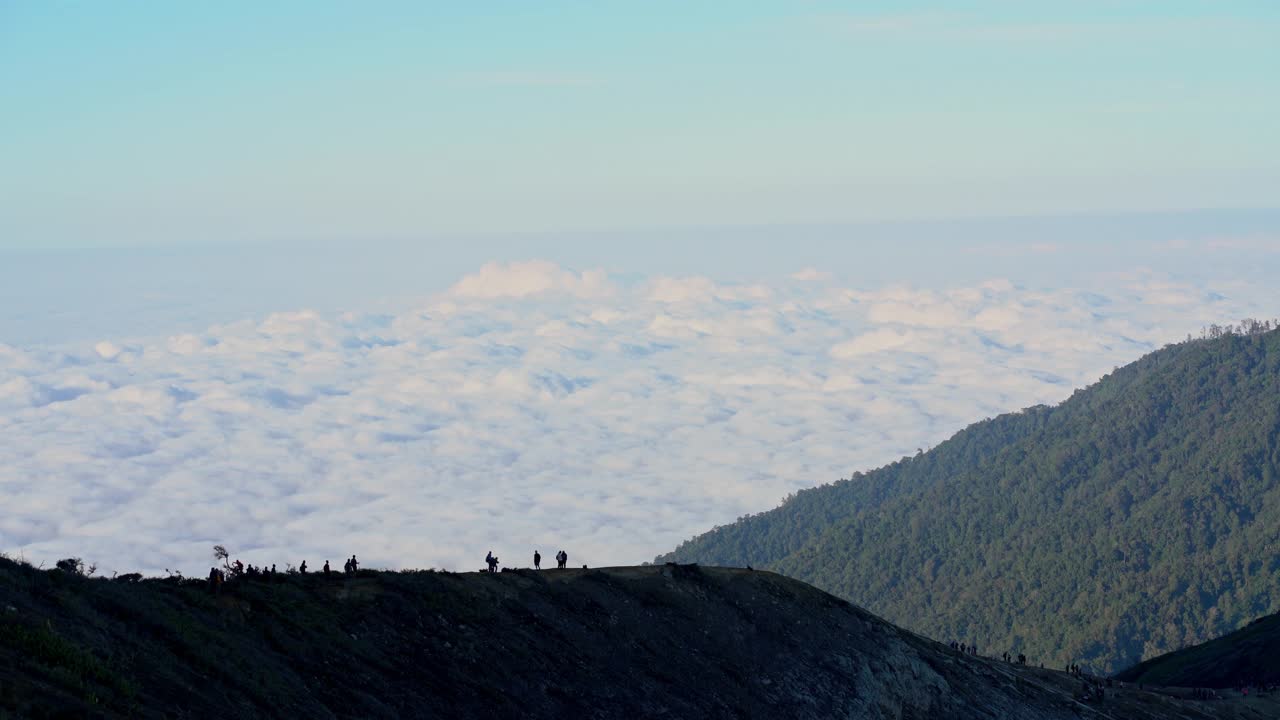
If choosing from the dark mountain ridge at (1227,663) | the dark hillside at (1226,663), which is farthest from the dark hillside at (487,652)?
the dark mountain ridge at (1227,663)

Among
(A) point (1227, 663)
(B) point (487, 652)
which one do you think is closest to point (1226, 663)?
(A) point (1227, 663)

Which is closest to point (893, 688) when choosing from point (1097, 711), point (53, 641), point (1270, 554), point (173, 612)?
point (1097, 711)

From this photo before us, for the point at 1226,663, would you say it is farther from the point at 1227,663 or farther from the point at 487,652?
the point at 487,652

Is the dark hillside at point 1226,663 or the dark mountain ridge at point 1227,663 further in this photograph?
the dark hillside at point 1226,663

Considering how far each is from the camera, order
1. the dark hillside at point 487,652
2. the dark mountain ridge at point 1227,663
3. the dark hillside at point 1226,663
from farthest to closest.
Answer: the dark hillside at point 1226,663, the dark mountain ridge at point 1227,663, the dark hillside at point 487,652

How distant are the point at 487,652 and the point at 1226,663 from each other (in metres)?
87.2

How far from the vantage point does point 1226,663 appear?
337 ft

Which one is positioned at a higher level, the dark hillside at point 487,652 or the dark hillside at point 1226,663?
the dark hillside at point 487,652

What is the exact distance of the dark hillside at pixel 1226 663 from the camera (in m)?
96.8

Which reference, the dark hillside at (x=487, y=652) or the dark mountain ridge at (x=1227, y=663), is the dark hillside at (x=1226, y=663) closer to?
the dark mountain ridge at (x=1227, y=663)

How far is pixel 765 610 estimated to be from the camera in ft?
167

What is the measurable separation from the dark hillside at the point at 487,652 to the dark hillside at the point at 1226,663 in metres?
40.8

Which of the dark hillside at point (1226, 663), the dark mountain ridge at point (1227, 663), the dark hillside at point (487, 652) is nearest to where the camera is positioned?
the dark hillside at point (487, 652)

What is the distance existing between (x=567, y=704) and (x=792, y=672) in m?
12.7
